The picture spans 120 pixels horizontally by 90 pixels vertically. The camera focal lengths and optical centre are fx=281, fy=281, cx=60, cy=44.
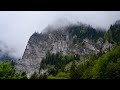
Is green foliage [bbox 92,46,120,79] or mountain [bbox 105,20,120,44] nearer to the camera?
green foliage [bbox 92,46,120,79]

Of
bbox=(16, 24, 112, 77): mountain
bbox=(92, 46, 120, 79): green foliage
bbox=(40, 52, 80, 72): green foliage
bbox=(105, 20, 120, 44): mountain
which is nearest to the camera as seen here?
bbox=(92, 46, 120, 79): green foliage

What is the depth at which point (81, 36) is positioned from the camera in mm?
177250

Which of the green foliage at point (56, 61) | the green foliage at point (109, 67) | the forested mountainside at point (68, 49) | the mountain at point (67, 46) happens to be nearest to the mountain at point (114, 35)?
the forested mountainside at point (68, 49)

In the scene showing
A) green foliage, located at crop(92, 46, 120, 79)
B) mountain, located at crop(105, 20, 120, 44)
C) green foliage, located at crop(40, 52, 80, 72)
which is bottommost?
green foliage, located at crop(40, 52, 80, 72)

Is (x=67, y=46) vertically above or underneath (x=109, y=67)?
above

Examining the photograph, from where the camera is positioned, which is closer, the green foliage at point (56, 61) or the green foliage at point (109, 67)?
the green foliage at point (109, 67)

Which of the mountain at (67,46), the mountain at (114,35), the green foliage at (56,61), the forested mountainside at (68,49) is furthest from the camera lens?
the mountain at (67,46)

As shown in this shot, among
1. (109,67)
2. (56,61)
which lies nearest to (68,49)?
(56,61)

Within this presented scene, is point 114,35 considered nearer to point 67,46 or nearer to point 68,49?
point 68,49

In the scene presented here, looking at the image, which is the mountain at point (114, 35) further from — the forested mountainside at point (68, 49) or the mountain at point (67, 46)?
the mountain at point (67, 46)

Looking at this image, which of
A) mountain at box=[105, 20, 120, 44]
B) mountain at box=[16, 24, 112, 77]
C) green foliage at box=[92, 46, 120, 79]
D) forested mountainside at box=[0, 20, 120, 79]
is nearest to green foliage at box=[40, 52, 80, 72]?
forested mountainside at box=[0, 20, 120, 79]

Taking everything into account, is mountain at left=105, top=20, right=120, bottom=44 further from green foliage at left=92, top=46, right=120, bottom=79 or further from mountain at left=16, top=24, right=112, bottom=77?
green foliage at left=92, top=46, right=120, bottom=79
